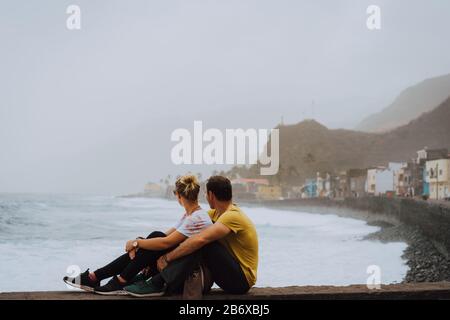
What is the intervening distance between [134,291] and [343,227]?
23252 millimetres

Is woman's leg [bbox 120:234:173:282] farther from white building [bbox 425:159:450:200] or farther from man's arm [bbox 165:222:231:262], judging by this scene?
white building [bbox 425:159:450:200]

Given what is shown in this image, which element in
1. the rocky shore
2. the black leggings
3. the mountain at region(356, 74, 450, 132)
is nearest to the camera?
the black leggings

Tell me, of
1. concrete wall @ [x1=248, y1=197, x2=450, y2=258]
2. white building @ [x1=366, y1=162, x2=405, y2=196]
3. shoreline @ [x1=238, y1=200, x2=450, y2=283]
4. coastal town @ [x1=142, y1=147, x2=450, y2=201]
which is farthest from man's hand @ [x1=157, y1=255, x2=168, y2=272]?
white building @ [x1=366, y1=162, x2=405, y2=196]

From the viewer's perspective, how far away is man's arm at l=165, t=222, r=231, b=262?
2381 mm

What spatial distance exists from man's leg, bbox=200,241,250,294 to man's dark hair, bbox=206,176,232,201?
0.66 feet

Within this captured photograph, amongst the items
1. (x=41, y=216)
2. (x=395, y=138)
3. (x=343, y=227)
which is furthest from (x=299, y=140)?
(x=41, y=216)

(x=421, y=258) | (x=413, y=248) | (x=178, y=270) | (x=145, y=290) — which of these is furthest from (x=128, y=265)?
(x=413, y=248)

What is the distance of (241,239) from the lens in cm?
252

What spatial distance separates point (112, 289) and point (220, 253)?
1.68ft
